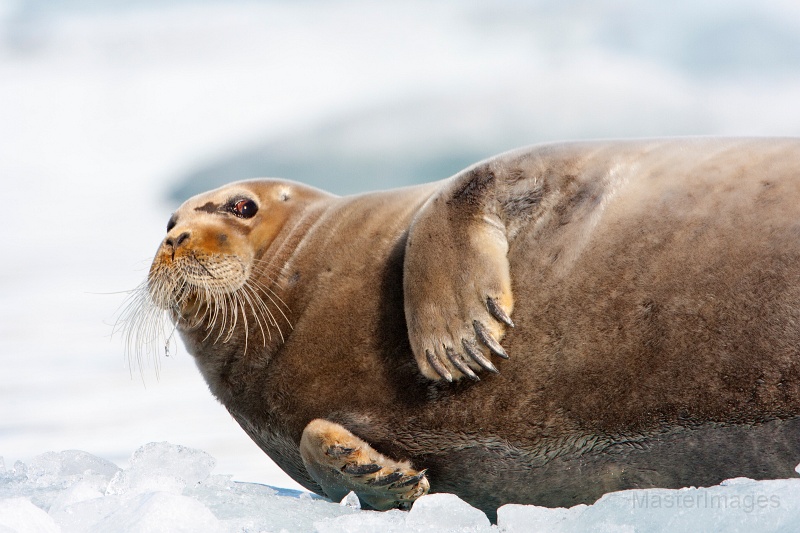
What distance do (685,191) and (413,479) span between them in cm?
161

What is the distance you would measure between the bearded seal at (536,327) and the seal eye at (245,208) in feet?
0.78

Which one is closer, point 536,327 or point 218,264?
point 536,327

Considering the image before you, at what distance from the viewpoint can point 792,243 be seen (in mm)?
3402

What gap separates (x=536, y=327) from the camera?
3801mm

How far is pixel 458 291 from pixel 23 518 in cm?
178

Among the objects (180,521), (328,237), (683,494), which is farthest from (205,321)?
(683,494)

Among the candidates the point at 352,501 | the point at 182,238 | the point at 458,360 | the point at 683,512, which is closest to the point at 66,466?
the point at 182,238

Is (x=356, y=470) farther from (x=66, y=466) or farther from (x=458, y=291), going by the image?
(x=66, y=466)

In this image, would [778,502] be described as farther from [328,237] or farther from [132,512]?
[328,237]

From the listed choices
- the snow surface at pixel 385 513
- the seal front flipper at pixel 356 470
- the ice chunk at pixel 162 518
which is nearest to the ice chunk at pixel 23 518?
the snow surface at pixel 385 513

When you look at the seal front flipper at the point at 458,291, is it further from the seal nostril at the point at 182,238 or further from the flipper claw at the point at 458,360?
the seal nostril at the point at 182,238

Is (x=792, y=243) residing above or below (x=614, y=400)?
above

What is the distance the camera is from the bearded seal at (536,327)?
3.47 meters

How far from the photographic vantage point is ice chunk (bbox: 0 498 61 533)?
296cm
